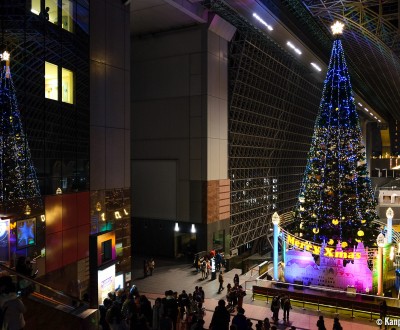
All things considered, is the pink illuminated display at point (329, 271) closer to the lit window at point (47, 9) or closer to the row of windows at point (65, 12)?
the row of windows at point (65, 12)

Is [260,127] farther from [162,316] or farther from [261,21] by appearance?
[162,316]

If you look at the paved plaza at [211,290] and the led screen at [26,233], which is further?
the paved plaza at [211,290]

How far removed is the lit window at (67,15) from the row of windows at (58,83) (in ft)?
5.21

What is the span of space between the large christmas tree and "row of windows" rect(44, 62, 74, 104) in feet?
32.7

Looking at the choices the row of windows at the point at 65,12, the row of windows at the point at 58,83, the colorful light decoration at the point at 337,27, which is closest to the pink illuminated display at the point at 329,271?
the colorful light decoration at the point at 337,27

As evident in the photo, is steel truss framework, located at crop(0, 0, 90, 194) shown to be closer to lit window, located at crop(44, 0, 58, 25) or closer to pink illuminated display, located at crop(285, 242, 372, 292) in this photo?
lit window, located at crop(44, 0, 58, 25)

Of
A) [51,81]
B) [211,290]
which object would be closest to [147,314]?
[211,290]

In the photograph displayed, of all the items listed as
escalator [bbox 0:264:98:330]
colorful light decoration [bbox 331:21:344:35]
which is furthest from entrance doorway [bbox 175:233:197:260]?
escalator [bbox 0:264:98:330]

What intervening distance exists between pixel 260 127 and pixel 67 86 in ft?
59.7

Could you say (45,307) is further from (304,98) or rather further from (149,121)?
(304,98)

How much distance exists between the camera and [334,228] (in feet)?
52.9

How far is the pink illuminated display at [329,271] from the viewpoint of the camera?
52.0ft

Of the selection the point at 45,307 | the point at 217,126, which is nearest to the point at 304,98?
the point at 217,126

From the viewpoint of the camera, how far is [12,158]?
38.1ft
